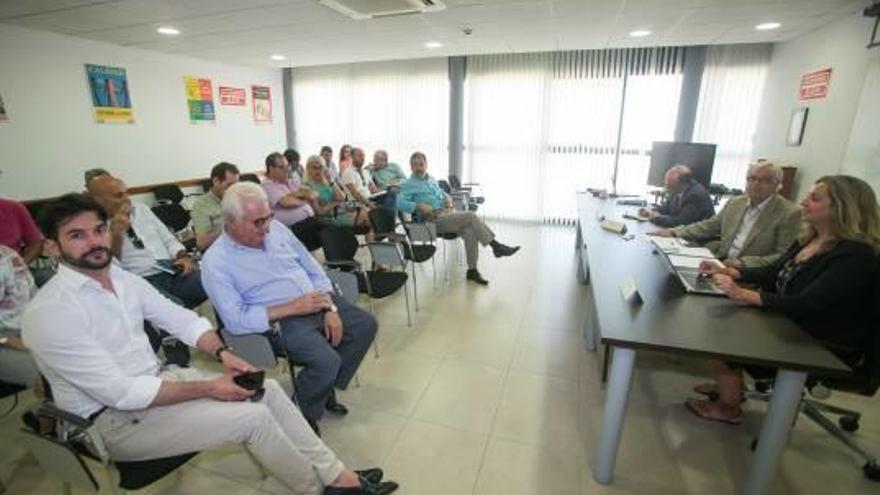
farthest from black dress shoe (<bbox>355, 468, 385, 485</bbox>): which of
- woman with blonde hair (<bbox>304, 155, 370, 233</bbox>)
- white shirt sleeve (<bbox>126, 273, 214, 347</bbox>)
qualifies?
woman with blonde hair (<bbox>304, 155, 370, 233</bbox>)

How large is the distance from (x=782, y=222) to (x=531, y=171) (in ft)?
14.5

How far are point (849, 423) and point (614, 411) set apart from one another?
59.8 inches

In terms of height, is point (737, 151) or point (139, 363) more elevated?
point (737, 151)

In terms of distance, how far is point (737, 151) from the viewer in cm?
567

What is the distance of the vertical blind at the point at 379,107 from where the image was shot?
6.88m

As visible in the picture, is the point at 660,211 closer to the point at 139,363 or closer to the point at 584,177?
the point at 584,177

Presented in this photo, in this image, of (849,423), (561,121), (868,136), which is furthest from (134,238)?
(561,121)

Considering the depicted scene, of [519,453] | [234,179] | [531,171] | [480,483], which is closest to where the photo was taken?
[480,483]

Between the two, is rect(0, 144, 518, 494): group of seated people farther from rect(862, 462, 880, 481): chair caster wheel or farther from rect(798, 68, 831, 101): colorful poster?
rect(798, 68, 831, 101): colorful poster

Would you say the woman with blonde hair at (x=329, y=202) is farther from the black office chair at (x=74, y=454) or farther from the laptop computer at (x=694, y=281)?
the black office chair at (x=74, y=454)

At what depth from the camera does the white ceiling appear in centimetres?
343

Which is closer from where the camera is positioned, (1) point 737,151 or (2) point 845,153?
(2) point 845,153

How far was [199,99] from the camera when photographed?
600 cm

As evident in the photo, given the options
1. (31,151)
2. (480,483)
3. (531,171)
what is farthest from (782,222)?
(31,151)
